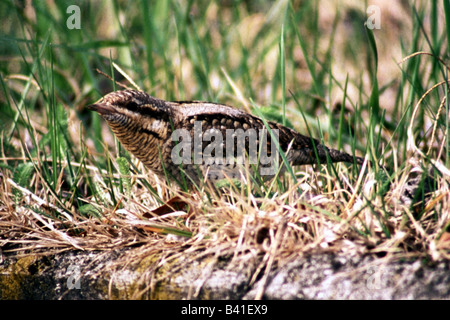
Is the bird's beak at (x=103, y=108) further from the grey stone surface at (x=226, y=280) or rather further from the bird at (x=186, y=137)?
the grey stone surface at (x=226, y=280)

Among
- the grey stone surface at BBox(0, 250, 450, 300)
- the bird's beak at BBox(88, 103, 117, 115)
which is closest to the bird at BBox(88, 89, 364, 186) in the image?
the bird's beak at BBox(88, 103, 117, 115)

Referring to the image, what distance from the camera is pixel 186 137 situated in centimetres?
245

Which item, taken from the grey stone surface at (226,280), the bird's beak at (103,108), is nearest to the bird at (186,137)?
the bird's beak at (103,108)

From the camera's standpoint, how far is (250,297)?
1718mm

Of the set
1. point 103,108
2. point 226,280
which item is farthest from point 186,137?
point 226,280

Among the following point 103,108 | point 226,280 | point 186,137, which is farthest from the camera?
point 186,137

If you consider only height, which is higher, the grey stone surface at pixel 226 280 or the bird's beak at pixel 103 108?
the bird's beak at pixel 103 108

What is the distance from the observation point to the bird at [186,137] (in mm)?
2342

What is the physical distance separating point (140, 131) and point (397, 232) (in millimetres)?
1241

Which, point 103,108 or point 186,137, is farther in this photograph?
point 186,137

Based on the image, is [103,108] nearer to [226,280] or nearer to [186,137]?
[186,137]

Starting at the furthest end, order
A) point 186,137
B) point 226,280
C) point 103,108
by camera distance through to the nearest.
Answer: point 186,137 → point 103,108 → point 226,280

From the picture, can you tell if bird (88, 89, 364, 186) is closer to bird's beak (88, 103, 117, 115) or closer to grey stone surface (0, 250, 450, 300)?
bird's beak (88, 103, 117, 115)
